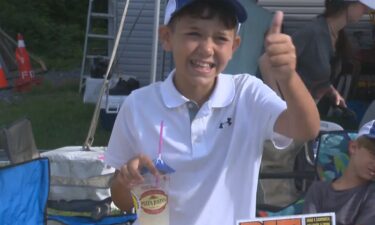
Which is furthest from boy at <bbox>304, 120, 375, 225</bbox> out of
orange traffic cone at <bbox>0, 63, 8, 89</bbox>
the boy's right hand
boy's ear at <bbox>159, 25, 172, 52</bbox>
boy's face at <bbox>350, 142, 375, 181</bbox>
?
orange traffic cone at <bbox>0, 63, 8, 89</bbox>

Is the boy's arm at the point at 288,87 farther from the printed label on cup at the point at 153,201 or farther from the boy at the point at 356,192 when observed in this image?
the boy at the point at 356,192

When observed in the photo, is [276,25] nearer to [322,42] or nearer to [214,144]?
[214,144]

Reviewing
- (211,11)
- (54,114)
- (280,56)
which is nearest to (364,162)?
(211,11)

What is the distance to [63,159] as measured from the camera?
574cm

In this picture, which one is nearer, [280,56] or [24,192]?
[280,56]

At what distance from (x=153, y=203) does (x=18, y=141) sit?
11.5 ft

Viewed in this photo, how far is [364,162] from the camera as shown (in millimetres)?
3621

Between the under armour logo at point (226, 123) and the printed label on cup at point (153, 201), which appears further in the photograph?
the under armour logo at point (226, 123)

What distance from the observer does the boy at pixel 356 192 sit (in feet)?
11.8

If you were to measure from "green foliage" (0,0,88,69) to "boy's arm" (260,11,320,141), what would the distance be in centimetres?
1599

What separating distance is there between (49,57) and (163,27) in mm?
17376

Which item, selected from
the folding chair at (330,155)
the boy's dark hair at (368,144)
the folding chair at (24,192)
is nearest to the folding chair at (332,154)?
the folding chair at (330,155)

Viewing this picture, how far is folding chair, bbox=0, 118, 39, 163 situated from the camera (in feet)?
17.4

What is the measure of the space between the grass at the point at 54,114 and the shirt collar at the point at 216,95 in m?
6.19
